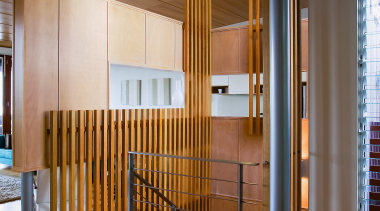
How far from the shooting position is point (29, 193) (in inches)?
135

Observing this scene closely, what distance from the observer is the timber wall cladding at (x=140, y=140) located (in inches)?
141

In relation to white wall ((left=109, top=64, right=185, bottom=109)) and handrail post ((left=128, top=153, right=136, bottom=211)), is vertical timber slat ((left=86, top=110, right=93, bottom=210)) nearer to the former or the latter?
handrail post ((left=128, top=153, right=136, bottom=211))

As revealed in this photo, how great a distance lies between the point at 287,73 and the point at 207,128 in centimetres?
397

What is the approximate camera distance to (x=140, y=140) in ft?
14.3

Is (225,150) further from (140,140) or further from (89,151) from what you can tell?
(89,151)

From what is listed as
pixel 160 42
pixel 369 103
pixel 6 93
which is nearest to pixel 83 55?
pixel 160 42

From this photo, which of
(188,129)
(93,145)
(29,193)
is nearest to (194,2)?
(188,129)

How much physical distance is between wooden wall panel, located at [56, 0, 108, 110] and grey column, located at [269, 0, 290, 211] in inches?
106

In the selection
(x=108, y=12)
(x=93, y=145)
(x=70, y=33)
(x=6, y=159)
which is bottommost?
(x=6, y=159)

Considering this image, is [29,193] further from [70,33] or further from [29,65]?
[70,33]

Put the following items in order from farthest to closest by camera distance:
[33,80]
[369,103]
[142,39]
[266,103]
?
[142,39]
[33,80]
[266,103]
[369,103]

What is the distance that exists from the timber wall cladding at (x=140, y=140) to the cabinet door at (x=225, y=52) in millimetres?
289

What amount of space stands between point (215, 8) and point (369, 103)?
453 cm

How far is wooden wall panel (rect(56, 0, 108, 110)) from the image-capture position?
3.68 meters
